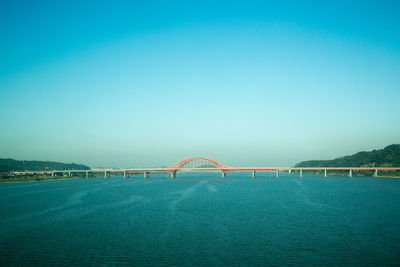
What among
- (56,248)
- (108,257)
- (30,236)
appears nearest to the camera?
(108,257)

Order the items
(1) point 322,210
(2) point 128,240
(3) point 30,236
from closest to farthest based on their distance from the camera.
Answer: (2) point 128,240, (3) point 30,236, (1) point 322,210

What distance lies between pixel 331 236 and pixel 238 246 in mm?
7624

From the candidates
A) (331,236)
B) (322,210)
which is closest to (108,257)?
(331,236)

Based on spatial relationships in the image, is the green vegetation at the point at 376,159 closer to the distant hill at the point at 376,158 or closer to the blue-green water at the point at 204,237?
the distant hill at the point at 376,158

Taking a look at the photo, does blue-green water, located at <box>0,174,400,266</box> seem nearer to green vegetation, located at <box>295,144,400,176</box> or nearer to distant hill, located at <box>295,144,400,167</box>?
green vegetation, located at <box>295,144,400,176</box>

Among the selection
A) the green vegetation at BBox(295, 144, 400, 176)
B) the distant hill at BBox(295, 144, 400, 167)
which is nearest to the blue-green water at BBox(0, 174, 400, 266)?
the green vegetation at BBox(295, 144, 400, 176)

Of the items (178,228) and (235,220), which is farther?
A: (235,220)

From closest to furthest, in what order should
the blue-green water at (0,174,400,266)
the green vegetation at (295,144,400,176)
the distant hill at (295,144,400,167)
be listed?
1. the blue-green water at (0,174,400,266)
2. the green vegetation at (295,144,400,176)
3. the distant hill at (295,144,400,167)

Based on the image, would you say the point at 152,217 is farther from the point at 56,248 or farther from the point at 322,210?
the point at 322,210

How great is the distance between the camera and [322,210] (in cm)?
3397

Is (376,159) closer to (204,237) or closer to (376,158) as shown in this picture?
(376,158)

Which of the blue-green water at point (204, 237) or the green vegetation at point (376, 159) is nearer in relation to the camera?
the blue-green water at point (204, 237)

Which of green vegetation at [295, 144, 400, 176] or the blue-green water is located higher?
green vegetation at [295, 144, 400, 176]

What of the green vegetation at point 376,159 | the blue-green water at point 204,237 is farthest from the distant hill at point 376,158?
the blue-green water at point 204,237
